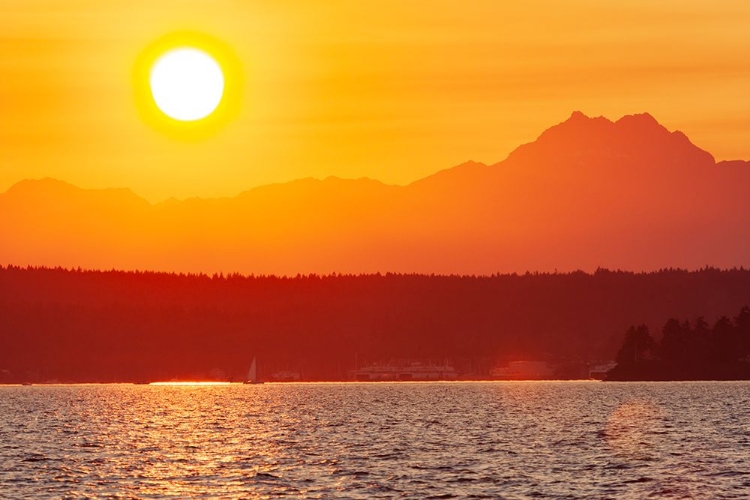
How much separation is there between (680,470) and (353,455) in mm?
31623

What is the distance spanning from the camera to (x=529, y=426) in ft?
600

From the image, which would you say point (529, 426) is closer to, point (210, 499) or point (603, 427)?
point (603, 427)

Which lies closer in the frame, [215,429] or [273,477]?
[273,477]

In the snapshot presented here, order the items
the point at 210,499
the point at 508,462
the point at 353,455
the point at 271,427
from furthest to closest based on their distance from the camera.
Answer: the point at 271,427 < the point at 353,455 < the point at 508,462 < the point at 210,499

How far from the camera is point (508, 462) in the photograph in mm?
125688

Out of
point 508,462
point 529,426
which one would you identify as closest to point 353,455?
point 508,462

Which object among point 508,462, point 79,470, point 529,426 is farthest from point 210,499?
point 529,426

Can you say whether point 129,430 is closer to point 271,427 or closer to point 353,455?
point 271,427

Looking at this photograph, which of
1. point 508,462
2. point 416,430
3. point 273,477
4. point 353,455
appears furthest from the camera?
point 416,430

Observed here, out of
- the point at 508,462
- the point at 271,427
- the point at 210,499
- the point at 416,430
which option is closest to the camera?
the point at 210,499

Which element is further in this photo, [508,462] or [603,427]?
[603,427]

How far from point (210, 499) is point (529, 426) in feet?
293

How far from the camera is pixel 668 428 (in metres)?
177

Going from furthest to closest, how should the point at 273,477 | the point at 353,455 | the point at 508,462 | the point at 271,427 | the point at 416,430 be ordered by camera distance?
the point at 271,427 < the point at 416,430 < the point at 353,455 < the point at 508,462 < the point at 273,477
